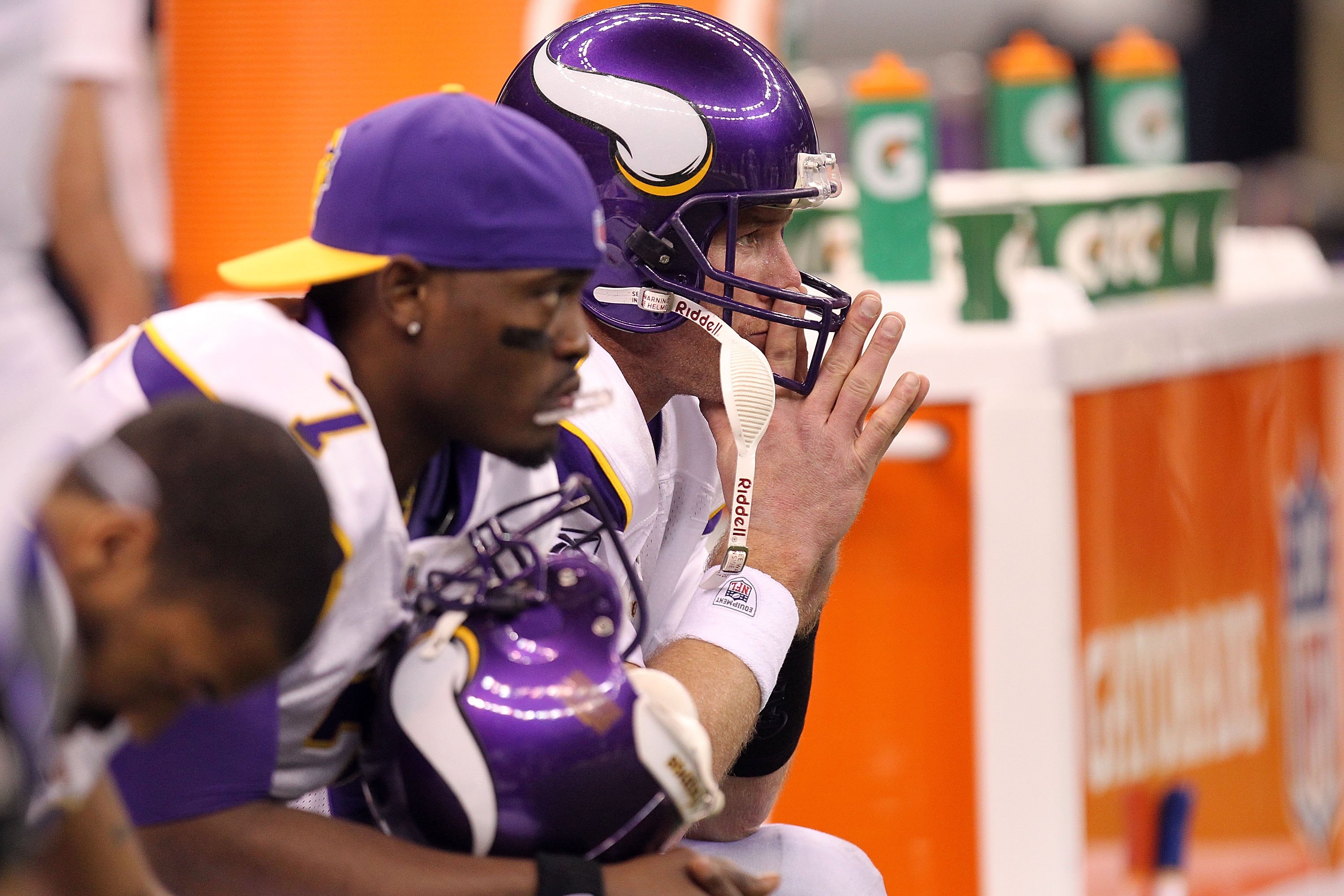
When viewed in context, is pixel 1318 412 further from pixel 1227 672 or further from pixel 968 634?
pixel 968 634

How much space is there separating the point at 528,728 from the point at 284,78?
2.64 meters

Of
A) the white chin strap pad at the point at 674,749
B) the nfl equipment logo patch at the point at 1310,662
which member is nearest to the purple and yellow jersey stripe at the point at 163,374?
the white chin strap pad at the point at 674,749

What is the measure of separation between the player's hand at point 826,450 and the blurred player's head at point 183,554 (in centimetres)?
79

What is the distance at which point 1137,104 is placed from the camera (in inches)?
196

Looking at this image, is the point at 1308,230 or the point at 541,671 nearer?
the point at 541,671

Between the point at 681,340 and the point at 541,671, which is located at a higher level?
the point at 681,340

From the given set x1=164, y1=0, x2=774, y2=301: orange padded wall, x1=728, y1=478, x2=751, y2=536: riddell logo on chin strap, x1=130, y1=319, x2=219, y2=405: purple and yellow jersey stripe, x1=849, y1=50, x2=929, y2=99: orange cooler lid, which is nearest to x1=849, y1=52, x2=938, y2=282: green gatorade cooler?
x1=849, y1=50, x2=929, y2=99: orange cooler lid

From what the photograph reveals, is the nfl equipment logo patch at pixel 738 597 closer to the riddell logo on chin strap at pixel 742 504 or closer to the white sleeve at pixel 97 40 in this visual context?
the riddell logo on chin strap at pixel 742 504

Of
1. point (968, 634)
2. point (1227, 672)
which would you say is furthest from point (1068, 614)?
point (1227, 672)

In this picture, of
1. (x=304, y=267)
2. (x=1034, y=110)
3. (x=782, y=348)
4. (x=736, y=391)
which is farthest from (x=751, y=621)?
(x=1034, y=110)

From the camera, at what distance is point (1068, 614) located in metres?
3.51

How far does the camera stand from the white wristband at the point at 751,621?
2.13 m

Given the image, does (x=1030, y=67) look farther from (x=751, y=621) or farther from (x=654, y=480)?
(x=751, y=621)

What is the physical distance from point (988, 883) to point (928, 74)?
776 cm
